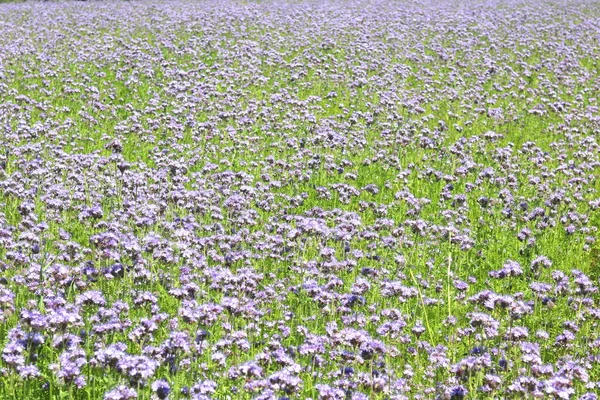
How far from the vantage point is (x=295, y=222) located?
27.9 ft

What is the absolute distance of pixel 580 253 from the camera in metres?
8.44

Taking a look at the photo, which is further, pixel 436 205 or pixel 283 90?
pixel 283 90

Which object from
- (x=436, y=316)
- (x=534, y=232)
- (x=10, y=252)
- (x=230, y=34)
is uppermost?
(x=10, y=252)

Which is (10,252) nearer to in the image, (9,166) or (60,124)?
(9,166)

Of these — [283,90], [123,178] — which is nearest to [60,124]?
[123,178]

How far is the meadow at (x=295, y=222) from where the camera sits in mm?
4949

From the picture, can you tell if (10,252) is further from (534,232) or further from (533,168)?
(533,168)

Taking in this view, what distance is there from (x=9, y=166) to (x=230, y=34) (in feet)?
44.7

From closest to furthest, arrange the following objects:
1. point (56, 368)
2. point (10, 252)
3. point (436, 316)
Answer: point (56, 368), point (10, 252), point (436, 316)

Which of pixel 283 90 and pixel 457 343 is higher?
pixel 457 343

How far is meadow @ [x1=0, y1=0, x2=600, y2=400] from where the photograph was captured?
4.95 metres

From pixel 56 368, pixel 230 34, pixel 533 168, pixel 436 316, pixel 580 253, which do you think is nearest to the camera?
pixel 56 368

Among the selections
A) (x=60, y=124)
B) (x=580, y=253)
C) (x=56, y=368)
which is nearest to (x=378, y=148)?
(x=580, y=253)

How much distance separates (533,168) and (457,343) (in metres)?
6.03
